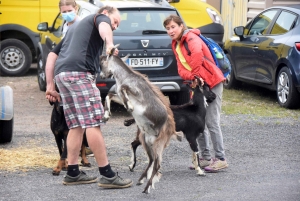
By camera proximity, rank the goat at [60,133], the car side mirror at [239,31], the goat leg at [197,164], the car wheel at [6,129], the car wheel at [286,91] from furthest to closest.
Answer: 1. the car side mirror at [239,31]
2. the car wheel at [286,91]
3. the car wheel at [6,129]
4. the goat at [60,133]
5. the goat leg at [197,164]

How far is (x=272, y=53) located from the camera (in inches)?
463

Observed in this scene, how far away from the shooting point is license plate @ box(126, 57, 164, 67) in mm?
10312

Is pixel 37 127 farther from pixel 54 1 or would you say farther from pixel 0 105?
pixel 54 1

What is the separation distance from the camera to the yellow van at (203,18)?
1398 cm

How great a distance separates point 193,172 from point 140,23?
3.82m

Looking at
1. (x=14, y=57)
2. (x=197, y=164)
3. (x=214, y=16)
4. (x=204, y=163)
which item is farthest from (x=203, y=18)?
(x=197, y=164)

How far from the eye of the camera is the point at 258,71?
12.3 m

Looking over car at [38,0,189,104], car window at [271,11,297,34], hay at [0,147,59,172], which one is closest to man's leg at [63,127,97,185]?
hay at [0,147,59,172]

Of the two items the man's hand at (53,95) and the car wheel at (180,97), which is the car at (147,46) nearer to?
the car wheel at (180,97)

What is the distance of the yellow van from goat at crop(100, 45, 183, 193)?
7345mm

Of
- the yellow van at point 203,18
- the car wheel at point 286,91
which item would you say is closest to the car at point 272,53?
the car wheel at point 286,91

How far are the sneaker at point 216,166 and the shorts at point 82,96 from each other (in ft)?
4.88

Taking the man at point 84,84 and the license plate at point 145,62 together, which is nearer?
the man at point 84,84

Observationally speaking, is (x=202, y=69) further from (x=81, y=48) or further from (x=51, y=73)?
(x=51, y=73)
